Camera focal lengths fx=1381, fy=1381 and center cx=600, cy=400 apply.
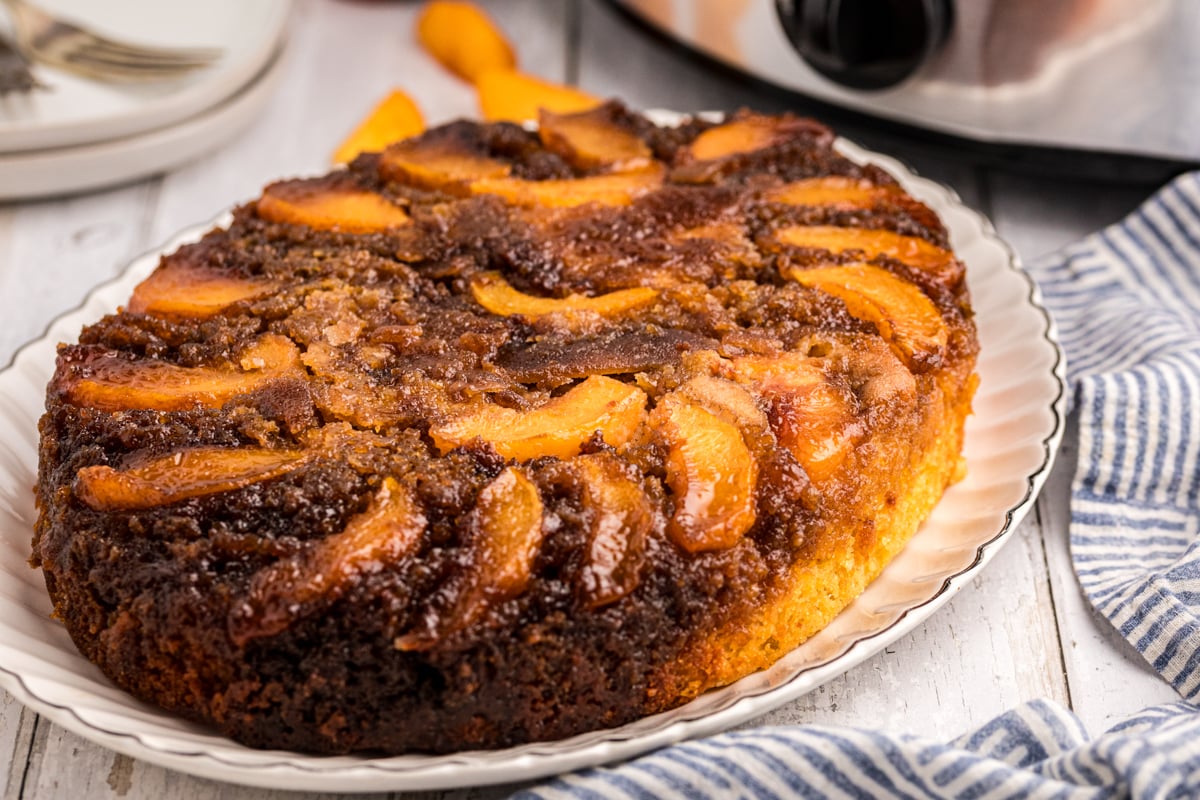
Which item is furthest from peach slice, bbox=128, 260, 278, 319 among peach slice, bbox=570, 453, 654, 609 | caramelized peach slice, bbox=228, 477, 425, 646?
peach slice, bbox=570, 453, 654, 609

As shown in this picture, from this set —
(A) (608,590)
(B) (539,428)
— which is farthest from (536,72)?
(A) (608,590)

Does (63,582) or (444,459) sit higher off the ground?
(444,459)

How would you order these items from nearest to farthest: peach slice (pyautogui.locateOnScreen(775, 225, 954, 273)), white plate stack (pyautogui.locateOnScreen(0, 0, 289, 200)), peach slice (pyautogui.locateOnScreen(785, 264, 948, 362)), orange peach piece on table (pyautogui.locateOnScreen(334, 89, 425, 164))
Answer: peach slice (pyautogui.locateOnScreen(785, 264, 948, 362)) < peach slice (pyautogui.locateOnScreen(775, 225, 954, 273)) < white plate stack (pyautogui.locateOnScreen(0, 0, 289, 200)) < orange peach piece on table (pyautogui.locateOnScreen(334, 89, 425, 164))

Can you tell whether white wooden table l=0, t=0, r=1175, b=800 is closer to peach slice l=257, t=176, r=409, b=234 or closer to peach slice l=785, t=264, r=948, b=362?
peach slice l=785, t=264, r=948, b=362

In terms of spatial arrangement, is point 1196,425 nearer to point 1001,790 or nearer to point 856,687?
point 856,687

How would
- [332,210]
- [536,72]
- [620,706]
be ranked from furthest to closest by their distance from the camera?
[536,72]
[332,210]
[620,706]

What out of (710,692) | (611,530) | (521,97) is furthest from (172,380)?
(521,97)

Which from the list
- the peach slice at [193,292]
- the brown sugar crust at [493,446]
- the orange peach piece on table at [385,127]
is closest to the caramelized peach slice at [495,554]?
the brown sugar crust at [493,446]
